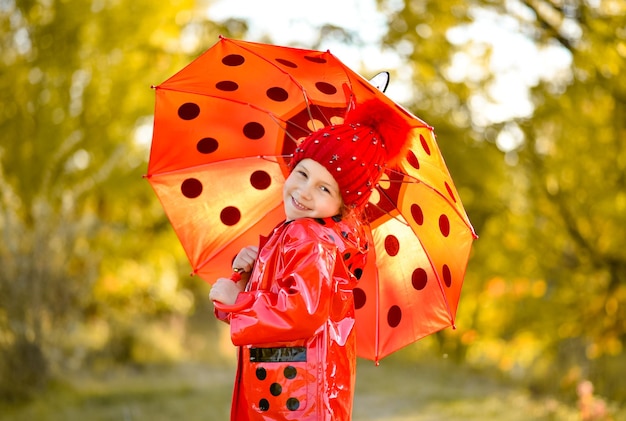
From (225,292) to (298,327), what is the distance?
1.05 feet

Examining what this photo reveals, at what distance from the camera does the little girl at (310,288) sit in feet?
7.30

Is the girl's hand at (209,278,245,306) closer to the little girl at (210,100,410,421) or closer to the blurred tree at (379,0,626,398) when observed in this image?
the little girl at (210,100,410,421)

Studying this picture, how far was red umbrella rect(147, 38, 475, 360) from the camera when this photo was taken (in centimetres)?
286

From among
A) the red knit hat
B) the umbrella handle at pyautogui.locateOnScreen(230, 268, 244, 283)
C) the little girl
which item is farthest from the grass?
the red knit hat

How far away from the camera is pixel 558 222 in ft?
22.0

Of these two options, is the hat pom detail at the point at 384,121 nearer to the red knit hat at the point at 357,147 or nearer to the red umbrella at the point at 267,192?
the red knit hat at the point at 357,147

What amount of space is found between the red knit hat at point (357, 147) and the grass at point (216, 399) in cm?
438

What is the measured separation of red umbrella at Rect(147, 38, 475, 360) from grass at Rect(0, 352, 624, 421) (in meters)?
3.77

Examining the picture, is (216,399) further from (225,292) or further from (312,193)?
(312,193)

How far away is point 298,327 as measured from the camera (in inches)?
87.3

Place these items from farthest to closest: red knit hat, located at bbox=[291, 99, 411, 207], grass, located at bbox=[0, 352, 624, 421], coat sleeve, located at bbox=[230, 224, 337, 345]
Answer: grass, located at bbox=[0, 352, 624, 421] → red knit hat, located at bbox=[291, 99, 411, 207] → coat sleeve, located at bbox=[230, 224, 337, 345]

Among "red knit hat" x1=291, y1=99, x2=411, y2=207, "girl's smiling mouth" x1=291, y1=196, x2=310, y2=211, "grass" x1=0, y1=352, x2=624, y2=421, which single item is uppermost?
"red knit hat" x1=291, y1=99, x2=411, y2=207

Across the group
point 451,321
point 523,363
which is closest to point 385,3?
point 451,321

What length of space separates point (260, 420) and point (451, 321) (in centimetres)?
92
